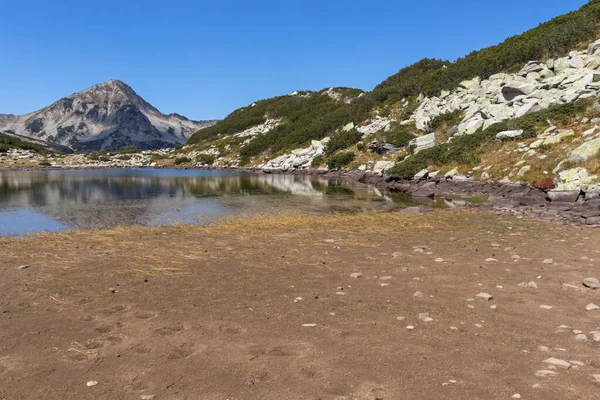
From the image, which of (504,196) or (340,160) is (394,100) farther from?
(504,196)

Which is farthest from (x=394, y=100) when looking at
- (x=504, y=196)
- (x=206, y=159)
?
(x=206, y=159)

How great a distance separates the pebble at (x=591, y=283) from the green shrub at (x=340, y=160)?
2449 inches

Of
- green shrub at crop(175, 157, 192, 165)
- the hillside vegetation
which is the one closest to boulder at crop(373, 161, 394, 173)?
the hillside vegetation

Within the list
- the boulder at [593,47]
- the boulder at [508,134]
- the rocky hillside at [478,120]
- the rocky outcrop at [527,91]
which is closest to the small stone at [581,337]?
the rocky hillside at [478,120]

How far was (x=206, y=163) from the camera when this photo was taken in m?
118

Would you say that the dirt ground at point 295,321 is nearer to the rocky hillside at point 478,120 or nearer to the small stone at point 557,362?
the small stone at point 557,362

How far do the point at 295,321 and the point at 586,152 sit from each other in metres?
28.6

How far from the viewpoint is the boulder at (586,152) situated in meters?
26.6

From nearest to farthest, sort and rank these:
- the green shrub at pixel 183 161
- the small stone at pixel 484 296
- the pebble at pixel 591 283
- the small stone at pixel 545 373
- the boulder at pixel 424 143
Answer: the small stone at pixel 545 373 → the small stone at pixel 484 296 → the pebble at pixel 591 283 → the boulder at pixel 424 143 → the green shrub at pixel 183 161

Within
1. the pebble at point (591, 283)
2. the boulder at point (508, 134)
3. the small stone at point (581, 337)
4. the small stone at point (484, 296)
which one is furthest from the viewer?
the boulder at point (508, 134)

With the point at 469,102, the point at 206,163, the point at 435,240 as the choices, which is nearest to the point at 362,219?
the point at 435,240

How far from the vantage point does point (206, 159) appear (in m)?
119

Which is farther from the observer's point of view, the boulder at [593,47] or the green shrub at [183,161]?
the green shrub at [183,161]

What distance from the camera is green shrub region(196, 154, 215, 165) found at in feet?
385
